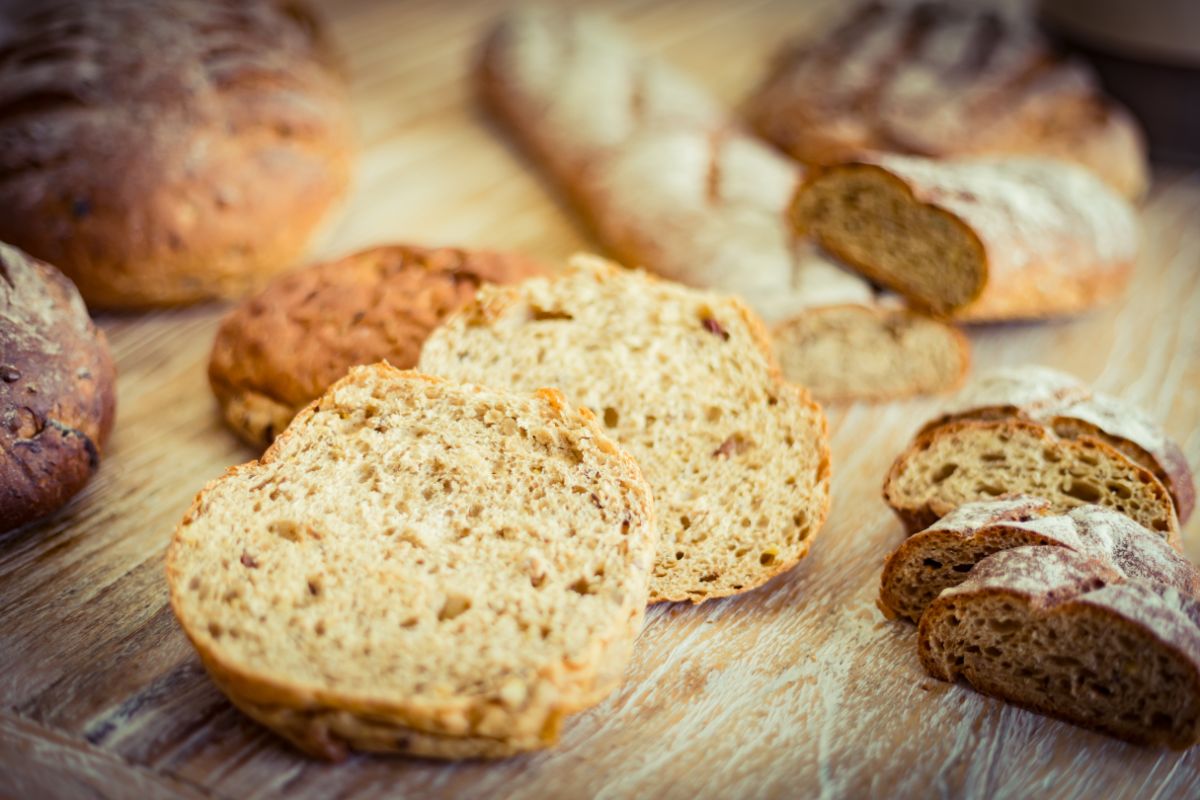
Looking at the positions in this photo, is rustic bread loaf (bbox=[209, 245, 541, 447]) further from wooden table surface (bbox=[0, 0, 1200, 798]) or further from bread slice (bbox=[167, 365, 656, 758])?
bread slice (bbox=[167, 365, 656, 758])

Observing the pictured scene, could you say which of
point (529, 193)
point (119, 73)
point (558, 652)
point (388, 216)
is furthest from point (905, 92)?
point (558, 652)

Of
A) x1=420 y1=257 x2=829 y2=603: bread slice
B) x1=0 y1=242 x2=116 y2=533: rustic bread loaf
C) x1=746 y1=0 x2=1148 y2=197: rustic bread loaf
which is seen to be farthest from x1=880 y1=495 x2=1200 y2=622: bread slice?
x1=746 y1=0 x2=1148 y2=197: rustic bread loaf

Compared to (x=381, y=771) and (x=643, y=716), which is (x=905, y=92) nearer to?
(x=643, y=716)

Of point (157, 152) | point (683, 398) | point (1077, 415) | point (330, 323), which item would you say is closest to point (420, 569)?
point (683, 398)

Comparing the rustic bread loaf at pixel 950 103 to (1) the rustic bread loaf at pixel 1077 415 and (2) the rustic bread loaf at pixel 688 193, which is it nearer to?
(2) the rustic bread loaf at pixel 688 193

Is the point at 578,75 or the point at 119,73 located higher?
the point at 119,73

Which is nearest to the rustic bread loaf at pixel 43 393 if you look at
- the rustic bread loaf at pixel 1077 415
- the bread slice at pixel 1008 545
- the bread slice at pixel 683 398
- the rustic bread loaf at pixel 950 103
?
the bread slice at pixel 683 398
